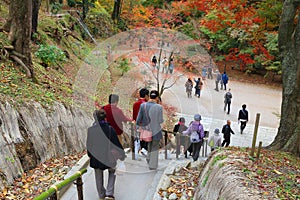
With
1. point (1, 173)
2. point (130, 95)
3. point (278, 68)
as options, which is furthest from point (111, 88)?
point (278, 68)

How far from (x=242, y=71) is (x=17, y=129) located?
25.1 m

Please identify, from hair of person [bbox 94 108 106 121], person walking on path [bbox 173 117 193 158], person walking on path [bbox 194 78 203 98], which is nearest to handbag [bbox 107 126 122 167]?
hair of person [bbox 94 108 106 121]

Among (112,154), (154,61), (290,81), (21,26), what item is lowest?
(112,154)

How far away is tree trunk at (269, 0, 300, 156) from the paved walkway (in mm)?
2530

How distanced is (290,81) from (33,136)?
17.5 feet

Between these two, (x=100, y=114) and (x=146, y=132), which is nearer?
(x=100, y=114)

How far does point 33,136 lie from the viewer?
577 cm

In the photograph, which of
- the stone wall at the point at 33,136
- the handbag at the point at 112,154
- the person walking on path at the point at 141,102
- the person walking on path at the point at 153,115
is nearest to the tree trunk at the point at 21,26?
the stone wall at the point at 33,136

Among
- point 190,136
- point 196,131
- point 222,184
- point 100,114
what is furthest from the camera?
point 190,136

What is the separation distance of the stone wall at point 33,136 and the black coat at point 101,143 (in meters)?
1.53

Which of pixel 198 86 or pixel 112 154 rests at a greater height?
pixel 198 86

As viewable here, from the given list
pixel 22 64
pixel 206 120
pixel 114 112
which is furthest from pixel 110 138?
pixel 206 120

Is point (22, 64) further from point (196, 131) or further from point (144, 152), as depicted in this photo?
point (196, 131)

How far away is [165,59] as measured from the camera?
18.8 meters
